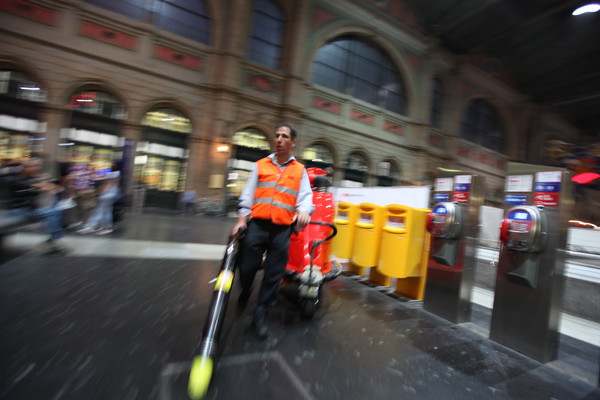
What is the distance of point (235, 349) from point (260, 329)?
285 millimetres

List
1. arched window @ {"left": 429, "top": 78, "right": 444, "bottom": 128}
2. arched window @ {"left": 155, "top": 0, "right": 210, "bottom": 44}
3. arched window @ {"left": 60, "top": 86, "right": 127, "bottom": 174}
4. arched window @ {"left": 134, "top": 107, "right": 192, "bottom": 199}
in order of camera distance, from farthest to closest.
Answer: arched window @ {"left": 429, "top": 78, "right": 444, "bottom": 128} < arched window @ {"left": 155, "top": 0, "right": 210, "bottom": 44} < arched window @ {"left": 134, "top": 107, "right": 192, "bottom": 199} < arched window @ {"left": 60, "top": 86, "right": 127, "bottom": 174}

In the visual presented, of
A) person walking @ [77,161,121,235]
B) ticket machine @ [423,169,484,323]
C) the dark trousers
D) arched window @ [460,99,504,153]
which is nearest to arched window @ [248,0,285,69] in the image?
person walking @ [77,161,121,235]

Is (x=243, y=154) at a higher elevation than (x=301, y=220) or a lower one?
higher

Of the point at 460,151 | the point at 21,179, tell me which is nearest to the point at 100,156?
the point at 21,179

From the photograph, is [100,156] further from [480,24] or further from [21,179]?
[480,24]

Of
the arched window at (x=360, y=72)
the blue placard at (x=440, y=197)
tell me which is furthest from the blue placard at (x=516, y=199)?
the arched window at (x=360, y=72)

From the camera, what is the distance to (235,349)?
2129 millimetres

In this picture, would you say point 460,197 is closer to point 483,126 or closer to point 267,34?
point 267,34

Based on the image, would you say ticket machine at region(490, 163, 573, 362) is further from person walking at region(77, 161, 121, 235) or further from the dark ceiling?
the dark ceiling

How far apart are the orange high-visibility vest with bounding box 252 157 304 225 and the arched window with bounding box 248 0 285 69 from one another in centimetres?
1477

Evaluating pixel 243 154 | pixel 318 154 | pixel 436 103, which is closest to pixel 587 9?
pixel 436 103

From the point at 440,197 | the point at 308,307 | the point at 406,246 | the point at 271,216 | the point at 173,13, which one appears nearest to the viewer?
the point at 271,216

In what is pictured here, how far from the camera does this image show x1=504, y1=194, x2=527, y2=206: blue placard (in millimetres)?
2934

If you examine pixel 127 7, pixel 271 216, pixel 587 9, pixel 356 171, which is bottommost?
pixel 271 216
